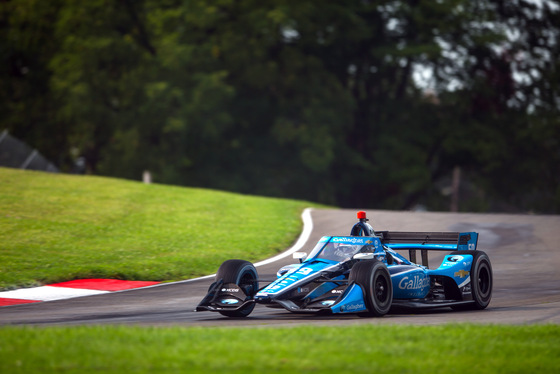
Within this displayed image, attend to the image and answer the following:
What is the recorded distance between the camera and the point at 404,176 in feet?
136

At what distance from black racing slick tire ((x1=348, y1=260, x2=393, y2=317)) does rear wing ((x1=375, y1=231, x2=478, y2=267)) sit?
84.2 inches

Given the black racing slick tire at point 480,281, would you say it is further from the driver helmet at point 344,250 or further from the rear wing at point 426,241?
the driver helmet at point 344,250

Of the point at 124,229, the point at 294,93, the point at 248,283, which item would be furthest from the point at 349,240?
the point at 294,93

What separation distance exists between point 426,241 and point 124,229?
28.8 ft

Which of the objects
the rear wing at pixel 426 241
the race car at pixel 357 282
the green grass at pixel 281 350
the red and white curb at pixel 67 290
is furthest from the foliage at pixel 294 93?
the green grass at pixel 281 350

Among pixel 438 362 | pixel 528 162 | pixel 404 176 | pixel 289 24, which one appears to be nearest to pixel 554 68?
pixel 528 162

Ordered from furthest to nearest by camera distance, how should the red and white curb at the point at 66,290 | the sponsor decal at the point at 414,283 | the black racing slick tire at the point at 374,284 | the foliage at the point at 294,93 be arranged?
the foliage at the point at 294,93, the red and white curb at the point at 66,290, the sponsor decal at the point at 414,283, the black racing slick tire at the point at 374,284

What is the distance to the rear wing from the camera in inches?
491

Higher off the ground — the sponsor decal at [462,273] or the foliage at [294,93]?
the foliage at [294,93]

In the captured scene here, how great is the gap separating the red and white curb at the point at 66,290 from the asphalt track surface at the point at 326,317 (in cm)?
43

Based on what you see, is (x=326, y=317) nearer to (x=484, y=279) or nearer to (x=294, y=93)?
(x=484, y=279)

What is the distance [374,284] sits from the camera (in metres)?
9.98

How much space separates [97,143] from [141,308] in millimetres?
33485

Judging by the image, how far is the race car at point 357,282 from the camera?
987cm
